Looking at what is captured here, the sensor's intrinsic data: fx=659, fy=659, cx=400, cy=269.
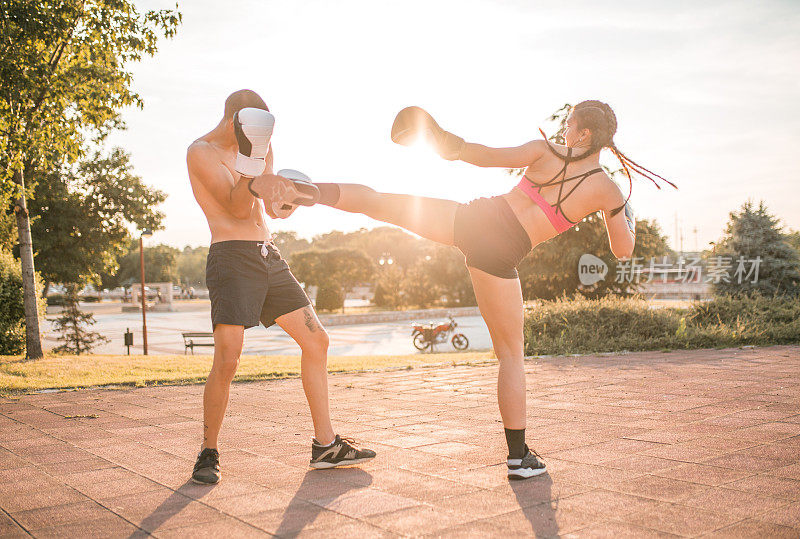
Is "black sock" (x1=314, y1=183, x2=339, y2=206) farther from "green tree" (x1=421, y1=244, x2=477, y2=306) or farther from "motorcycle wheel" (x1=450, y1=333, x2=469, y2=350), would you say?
"green tree" (x1=421, y1=244, x2=477, y2=306)

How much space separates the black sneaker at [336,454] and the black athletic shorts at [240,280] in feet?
2.42

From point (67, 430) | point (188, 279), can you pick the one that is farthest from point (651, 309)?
point (188, 279)

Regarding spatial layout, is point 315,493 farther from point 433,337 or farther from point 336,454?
point 433,337

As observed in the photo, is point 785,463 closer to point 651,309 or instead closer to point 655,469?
point 655,469

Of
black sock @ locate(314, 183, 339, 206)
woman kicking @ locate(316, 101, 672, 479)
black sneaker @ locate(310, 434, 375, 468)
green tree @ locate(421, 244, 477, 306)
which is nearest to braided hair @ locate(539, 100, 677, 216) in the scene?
woman kicking @ locate(316, 101, 672, 479)

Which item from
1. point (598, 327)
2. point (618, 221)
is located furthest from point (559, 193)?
point (598, 327)

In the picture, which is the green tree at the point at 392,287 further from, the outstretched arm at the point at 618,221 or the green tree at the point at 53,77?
the outstretched arm at the point at 618,221

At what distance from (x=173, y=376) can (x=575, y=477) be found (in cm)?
583

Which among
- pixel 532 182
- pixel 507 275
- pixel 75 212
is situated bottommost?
pixel 507 275

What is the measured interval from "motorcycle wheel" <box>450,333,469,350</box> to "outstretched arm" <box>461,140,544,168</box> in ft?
50.6

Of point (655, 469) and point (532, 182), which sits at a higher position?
point (532, 182)

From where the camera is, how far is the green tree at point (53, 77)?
935cm

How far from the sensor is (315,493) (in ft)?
9.30

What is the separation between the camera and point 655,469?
310cm
